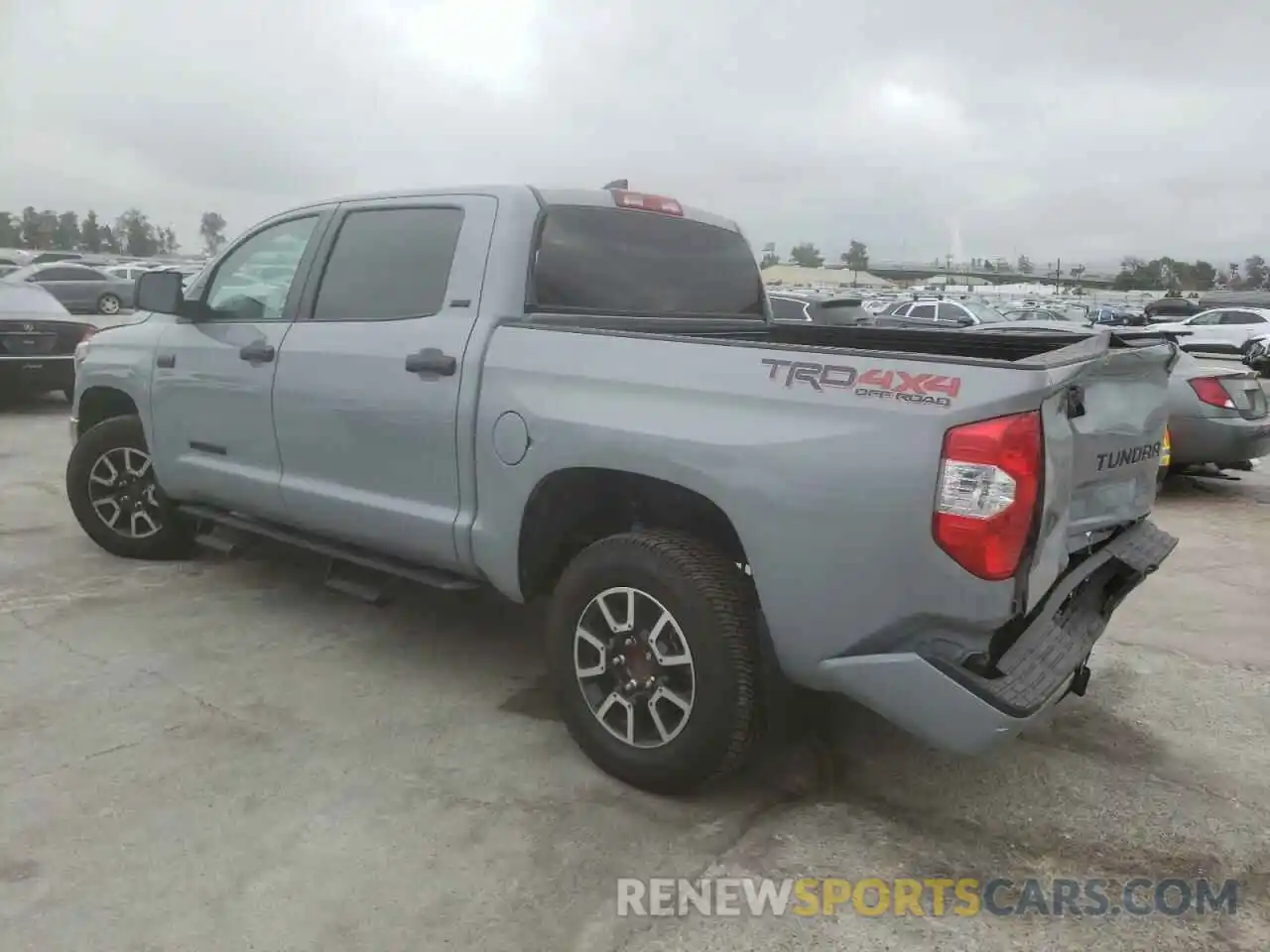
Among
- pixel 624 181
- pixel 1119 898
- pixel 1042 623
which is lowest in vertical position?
pixel 1119 898

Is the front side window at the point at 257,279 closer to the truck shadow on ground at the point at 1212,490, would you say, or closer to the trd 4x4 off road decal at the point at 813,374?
the trd 4x4 off road decal at the point at 813,374

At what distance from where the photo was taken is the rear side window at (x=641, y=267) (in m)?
3.75

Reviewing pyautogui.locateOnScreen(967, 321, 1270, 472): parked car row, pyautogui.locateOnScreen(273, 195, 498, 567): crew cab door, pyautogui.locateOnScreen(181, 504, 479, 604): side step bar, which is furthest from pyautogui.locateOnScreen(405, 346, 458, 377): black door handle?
pyautogui.locateOnScreen(967, 321, 1270, 472): parked car row

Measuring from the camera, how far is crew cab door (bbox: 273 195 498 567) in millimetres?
3639

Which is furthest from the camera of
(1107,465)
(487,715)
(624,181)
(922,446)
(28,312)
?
(28,312)

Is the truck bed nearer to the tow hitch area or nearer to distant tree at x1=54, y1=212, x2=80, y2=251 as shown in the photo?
the tow hitch area

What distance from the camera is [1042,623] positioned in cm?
281

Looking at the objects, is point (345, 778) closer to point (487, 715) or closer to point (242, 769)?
point (242, 769)

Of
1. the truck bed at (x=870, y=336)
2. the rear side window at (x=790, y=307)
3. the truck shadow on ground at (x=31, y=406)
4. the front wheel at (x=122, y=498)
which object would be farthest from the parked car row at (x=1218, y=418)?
the truck shadow on ground at (x=31, y=406)

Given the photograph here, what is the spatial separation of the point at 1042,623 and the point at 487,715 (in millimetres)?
1982

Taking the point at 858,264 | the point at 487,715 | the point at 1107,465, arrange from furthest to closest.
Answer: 1. the point at 858,264
2. the point at 487,715
3. the point at 1107,465

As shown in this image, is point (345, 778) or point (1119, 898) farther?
point (345, 778)

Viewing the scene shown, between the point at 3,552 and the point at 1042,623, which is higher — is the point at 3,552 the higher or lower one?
the lower one

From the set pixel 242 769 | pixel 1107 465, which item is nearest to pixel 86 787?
pixel 242 769
